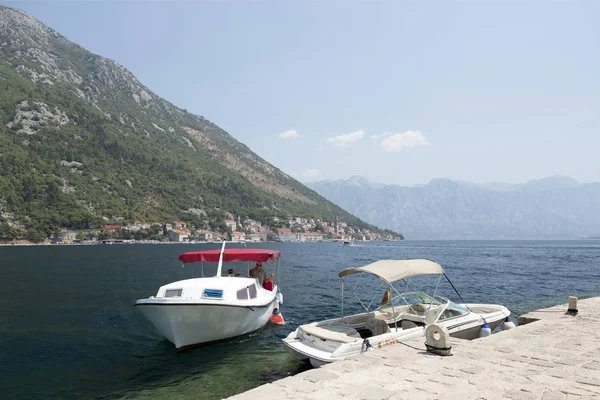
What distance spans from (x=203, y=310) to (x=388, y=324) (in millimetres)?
7028

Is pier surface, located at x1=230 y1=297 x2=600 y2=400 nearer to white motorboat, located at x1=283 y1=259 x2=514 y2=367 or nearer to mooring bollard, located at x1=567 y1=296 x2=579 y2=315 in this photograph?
white motorboat, located at x1=283 y1=259 x2=514 y2=367

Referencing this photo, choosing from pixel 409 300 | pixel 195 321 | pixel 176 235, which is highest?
pixel 176 235

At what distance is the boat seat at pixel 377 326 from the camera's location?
490 inches

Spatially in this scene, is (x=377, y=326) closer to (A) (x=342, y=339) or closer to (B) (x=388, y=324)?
(B) (x=388, y=324)

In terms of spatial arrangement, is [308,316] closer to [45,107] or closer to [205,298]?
[205,298]

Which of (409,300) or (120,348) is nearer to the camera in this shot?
(409,300)

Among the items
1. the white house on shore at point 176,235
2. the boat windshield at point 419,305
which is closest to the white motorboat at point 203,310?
the boat windshield at point 419,305

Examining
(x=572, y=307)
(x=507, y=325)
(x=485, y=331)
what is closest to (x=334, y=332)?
(x=485, y=331)

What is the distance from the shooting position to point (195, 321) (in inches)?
588

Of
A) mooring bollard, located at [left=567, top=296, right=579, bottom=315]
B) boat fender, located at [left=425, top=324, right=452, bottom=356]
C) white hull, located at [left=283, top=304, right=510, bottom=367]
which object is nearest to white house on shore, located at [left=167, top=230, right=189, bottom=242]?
white hull, located at [left=283, top=304, right=510, bottom=367]

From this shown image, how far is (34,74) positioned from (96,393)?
742ft

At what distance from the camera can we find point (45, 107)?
547 ft

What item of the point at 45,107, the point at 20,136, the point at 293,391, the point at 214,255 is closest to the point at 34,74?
the point at 45,107

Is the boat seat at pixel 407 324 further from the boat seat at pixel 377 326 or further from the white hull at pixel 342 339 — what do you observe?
the boat seat at pixel 377 326
